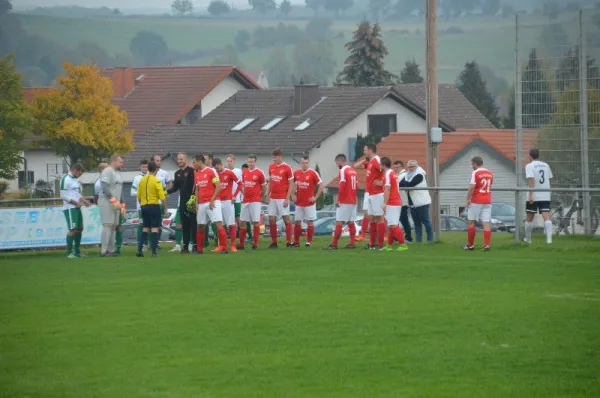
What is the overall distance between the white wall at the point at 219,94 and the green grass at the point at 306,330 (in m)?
66.3

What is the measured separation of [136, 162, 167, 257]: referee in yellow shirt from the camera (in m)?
23.2

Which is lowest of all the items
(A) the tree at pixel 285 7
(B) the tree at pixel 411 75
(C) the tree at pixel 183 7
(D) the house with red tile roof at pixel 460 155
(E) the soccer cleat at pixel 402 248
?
(E) the soccer cleat at pixel 402 248

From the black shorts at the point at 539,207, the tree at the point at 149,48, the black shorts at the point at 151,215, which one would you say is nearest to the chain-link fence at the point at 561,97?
the black shorts at the point at 539,207

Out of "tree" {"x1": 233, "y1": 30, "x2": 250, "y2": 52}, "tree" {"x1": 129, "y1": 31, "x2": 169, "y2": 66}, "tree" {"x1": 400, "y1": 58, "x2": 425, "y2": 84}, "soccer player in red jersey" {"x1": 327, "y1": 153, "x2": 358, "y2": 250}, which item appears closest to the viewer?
"soccer player in red jersey" {"x1": 327, "y1": 153, "x2": 358, "y2": 250}

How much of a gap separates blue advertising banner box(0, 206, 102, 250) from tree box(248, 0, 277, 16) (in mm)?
142043

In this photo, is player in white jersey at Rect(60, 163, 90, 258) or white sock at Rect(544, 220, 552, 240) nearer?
white sock at Rect(544, 220, 552, 240)

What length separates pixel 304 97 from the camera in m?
78.6

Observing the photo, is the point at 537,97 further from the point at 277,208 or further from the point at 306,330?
the point at 306,330

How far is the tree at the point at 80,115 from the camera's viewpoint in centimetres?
6538

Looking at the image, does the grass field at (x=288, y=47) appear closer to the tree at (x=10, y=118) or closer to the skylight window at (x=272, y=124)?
the tree at (x=10, y=118)

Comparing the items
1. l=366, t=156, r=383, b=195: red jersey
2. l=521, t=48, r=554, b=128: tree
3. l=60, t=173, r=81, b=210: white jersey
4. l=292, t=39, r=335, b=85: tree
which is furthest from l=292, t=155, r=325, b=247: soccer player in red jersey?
l=292, t=39, r=335, b=85: tree

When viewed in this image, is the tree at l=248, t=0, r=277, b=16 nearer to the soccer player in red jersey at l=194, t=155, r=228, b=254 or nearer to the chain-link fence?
the chain-link fence

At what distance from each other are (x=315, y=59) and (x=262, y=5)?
2117 centimetres

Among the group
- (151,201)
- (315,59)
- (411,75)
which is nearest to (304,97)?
(411,75)
